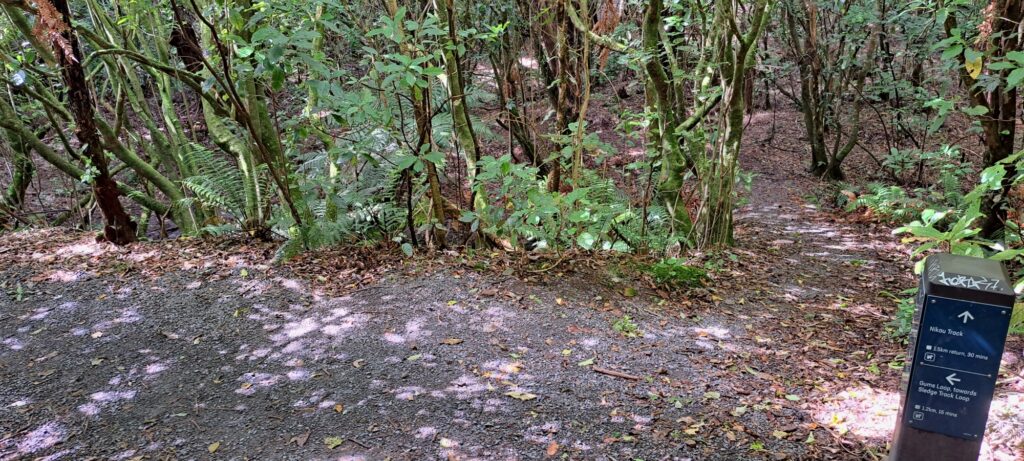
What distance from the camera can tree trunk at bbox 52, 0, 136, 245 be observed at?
201 inches

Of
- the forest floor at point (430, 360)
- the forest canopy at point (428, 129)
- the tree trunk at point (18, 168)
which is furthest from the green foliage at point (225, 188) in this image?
the tree trunk at point (18, 168)

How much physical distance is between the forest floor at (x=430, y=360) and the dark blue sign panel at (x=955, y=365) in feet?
2.60

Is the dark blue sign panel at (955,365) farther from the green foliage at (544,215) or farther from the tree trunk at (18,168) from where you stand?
the tree trunk at (18,168)

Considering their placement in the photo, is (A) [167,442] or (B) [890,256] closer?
(A) [167,442]

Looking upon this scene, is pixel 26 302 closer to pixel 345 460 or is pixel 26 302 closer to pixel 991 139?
pixel 345 460

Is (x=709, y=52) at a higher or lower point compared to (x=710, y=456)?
higher

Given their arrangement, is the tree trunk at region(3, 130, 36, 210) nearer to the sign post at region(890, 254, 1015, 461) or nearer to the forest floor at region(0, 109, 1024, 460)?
the forest floor at region(0, 109, 1024, 460)

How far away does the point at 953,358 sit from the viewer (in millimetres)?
2119

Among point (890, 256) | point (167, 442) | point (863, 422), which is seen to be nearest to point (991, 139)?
point (890, 256)

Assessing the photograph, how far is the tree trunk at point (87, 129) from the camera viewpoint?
5.10 m

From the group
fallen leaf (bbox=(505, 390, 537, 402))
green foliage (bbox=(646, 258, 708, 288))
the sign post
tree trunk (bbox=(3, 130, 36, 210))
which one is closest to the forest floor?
fallen leaf (bbox=(505, 390, 537, 402))

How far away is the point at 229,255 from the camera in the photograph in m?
5.58

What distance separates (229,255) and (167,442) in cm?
282

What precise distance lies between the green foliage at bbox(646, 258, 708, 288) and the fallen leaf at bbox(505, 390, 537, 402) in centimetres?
218
